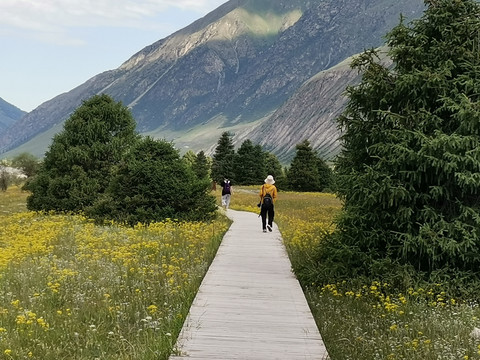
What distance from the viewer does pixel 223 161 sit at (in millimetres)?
76000

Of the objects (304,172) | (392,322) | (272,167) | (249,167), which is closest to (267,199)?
(392,322)

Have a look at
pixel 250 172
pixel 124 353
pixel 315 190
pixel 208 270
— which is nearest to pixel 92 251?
pixel 208 270

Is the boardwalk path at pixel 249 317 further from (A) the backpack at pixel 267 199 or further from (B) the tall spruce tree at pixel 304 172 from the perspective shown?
(B) the tall spruce tree at pixel 304 172

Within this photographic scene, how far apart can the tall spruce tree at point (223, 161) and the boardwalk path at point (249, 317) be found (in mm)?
62379

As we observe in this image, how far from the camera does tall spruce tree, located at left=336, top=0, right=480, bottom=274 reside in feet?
31.1

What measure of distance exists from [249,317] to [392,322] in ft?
7.46

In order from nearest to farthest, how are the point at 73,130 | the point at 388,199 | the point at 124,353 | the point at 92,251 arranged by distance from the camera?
the point at 124,353, the point at 388,199, the point at 92,251, the point at 73,130

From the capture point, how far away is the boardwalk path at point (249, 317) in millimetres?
6586

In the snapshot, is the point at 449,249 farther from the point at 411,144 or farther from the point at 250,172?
the point at 250,172

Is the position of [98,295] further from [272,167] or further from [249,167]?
[272,167]

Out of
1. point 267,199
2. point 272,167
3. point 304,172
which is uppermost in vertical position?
point 272,167

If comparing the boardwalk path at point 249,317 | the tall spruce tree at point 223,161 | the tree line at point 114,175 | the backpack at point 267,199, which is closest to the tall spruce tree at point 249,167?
the tall spruce tree at point 223,161

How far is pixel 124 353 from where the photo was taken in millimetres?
6648

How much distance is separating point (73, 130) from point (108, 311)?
19910 mm
